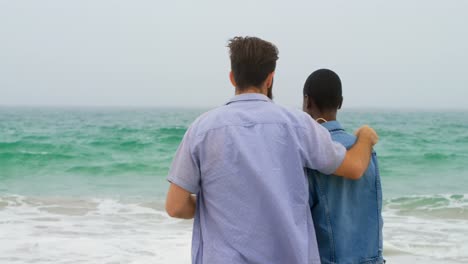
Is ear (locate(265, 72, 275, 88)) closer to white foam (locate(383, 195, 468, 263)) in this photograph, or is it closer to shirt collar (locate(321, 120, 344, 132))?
shirt collar (locate(321, 120, 344, 132))

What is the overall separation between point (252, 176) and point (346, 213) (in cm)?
43

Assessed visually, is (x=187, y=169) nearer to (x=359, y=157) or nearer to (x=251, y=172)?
(x=251, y=172)

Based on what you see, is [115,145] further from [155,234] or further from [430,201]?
[155,234]

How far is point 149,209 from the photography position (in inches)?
385

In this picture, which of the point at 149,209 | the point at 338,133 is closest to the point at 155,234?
the point at 149,209

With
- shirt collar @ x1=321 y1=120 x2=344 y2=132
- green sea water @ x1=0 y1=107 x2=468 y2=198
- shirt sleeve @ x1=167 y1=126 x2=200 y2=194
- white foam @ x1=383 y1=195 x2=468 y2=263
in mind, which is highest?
shirt collar @ x1=321 y1=120 x2=344 y2=132

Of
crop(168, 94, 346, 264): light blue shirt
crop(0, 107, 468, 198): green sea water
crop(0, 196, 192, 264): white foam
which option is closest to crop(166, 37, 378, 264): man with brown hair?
crop(168, 94, 346, 264): light blue shirt

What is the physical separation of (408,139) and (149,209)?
63.5 feet

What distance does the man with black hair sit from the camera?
2.21 m

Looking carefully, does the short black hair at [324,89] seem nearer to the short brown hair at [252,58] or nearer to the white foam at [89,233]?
the short brown hair at [252,58]

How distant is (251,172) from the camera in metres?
2.00

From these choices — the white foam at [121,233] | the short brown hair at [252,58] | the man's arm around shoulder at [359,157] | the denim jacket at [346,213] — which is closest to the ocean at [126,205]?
the white foam at [121,233]

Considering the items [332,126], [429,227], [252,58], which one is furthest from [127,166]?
A: [252,58]

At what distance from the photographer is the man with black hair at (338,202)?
2.21 meters
